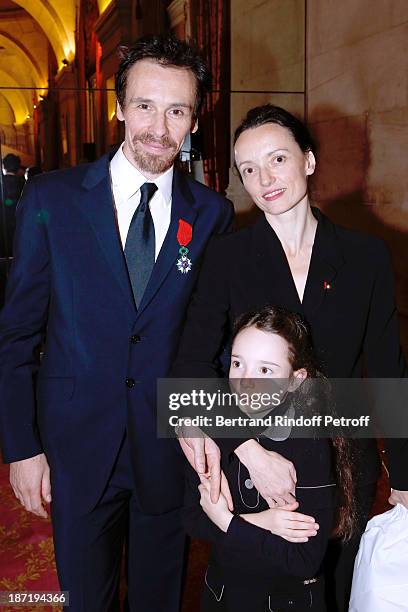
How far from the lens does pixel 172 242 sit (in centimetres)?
170

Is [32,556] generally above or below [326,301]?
below

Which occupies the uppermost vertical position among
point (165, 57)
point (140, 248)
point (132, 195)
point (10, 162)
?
point (10, 162)

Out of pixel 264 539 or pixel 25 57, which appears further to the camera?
pixel 25 57

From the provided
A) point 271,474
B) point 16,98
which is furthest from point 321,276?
point 16,98

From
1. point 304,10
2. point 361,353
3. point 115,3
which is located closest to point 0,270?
point 115,3

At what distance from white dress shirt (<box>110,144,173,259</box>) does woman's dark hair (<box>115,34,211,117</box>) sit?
0.19m

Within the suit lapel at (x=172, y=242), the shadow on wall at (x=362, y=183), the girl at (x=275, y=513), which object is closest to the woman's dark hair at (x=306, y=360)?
the girl at (x=275, y=513)

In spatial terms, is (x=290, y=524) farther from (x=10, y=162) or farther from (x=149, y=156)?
(x=10, y=162)

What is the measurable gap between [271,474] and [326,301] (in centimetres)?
44

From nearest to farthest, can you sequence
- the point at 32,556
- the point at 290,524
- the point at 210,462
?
the point at 290,524
the point at 210,462
the point at 32,556

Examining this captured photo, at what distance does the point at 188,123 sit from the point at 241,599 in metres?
1.22

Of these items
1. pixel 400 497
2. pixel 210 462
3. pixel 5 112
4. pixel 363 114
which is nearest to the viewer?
pixel 210 462

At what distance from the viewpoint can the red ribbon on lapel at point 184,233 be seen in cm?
172

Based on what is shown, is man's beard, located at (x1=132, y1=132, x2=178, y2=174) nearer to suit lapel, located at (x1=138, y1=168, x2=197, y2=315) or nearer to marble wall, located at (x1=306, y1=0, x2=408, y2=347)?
suit lapel, located at (x1=138, y1=168, x2=197, y2=315)
